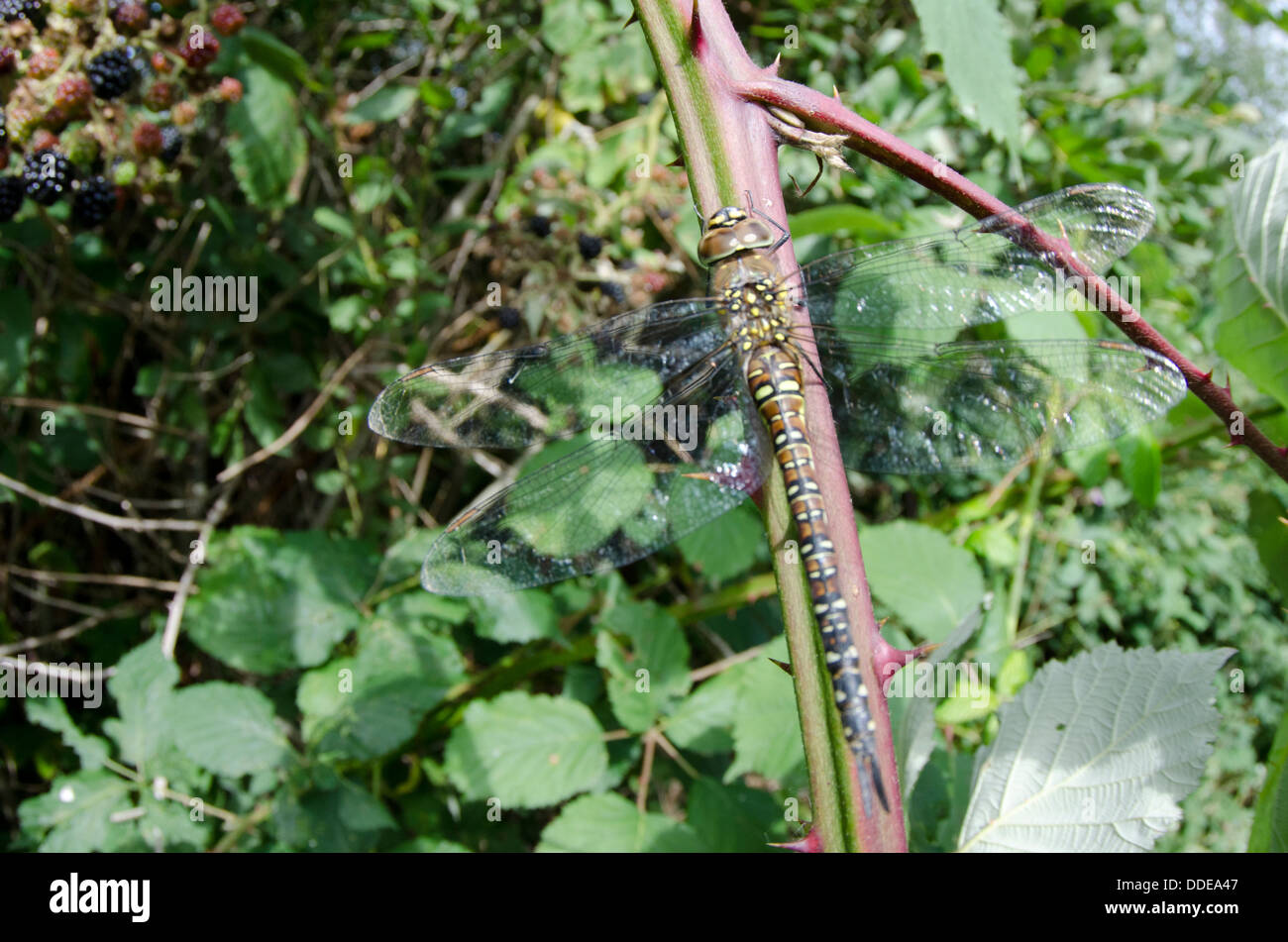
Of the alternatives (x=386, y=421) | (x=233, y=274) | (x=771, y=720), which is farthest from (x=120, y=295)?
(x=771, y=720)

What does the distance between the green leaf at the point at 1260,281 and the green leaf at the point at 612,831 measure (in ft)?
3.10

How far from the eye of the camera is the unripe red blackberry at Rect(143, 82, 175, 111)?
1462 millimetres

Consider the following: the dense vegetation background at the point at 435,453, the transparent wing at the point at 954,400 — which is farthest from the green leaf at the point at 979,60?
the transparent wing at the point at 954,400

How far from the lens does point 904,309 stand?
3.72 feet

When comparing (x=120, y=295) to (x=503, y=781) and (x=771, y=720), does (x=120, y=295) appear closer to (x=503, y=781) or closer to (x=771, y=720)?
(x=503, y=781)

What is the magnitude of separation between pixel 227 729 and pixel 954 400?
131cm

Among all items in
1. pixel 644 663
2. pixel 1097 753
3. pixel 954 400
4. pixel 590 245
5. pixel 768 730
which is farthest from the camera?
pixel 590 245

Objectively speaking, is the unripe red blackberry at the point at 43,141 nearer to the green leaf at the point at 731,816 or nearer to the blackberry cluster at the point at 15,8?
the blackberry cluster at the point at 15,8

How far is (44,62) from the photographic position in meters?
1.29

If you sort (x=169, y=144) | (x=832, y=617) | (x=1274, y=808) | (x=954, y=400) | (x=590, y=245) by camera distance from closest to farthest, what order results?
(x=832, y=617)
(x=1274, y=808)
(x=954, y=400)
(x=169, y=144)
(x=590, y=245)

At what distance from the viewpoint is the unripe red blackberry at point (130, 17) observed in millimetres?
1345

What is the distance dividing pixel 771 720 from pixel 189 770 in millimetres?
1064

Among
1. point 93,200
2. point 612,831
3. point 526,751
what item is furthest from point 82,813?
point 93,200

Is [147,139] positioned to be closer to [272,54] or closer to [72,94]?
[72,94]
